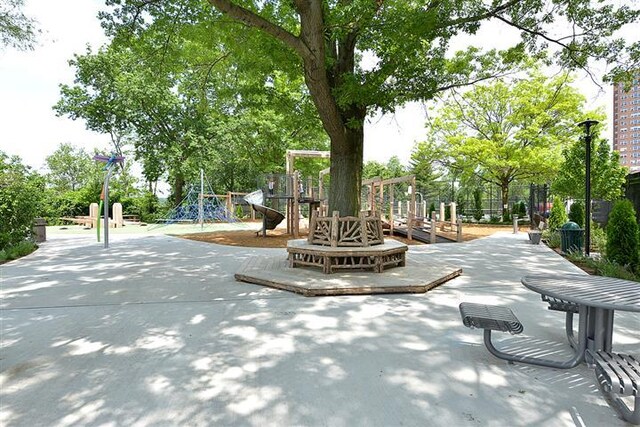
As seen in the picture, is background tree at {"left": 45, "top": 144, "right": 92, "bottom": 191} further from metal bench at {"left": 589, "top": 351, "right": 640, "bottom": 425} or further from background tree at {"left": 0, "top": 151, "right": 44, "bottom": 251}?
metal bench at {"left": 589, "top": 351, "right": 640, "bottom": 425}

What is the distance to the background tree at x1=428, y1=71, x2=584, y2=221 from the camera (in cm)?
1992

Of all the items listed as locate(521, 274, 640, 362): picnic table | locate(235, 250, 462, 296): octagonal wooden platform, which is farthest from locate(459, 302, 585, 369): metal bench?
locate(235, 250, 462, 296): octagonal wooden platform

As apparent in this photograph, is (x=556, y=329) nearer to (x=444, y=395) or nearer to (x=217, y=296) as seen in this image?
(x=444, y=395)

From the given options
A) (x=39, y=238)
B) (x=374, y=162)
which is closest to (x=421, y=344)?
(x=39, y=238)

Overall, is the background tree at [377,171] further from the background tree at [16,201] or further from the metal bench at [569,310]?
the metal bench at [569,310]

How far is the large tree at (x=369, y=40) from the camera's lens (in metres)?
6.12

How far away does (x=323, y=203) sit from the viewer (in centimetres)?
1370

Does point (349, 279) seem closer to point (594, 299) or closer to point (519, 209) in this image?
point (594, 299)

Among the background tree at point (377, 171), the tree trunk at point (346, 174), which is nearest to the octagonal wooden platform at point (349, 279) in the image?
the tree trunk at point (346, 174)

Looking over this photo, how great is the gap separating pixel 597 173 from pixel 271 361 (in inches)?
593

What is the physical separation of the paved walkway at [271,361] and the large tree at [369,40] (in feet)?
10.6

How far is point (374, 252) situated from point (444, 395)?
3.69m

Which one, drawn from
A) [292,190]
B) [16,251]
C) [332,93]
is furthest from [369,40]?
→ [16,251]

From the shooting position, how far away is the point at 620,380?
2072 mm
